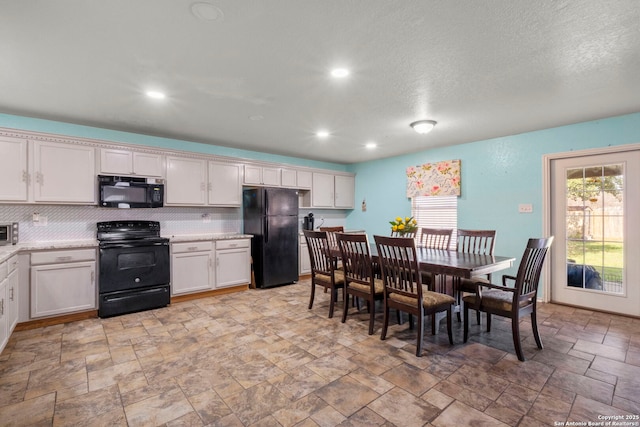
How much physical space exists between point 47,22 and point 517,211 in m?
5.14

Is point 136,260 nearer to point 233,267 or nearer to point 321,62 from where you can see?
point 233,267

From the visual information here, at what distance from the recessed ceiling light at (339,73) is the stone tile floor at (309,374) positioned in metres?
2.32

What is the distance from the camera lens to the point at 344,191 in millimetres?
6512

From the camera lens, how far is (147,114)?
342 centimetres

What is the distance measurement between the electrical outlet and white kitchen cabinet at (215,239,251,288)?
157 inches

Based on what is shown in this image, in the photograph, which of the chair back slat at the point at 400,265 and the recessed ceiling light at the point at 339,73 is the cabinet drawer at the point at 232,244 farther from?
the recessed ceiling light at the point at 339,73

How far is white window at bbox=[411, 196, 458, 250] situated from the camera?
5027 mm

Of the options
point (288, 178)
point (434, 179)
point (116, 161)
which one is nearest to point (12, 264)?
point (116, 161)

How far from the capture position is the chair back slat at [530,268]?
7.90 feet

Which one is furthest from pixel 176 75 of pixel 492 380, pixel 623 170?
pixel 623 170

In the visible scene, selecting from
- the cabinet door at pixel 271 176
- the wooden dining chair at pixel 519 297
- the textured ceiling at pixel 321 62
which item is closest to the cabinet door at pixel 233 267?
the cabinet door at pixel 271 176

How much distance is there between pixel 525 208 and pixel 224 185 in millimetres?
4364

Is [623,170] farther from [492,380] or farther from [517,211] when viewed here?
[492,380]

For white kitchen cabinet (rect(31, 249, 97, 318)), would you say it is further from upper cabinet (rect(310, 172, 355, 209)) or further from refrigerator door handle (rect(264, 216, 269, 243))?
upper cabinet (rect(310, 172, 355, 209))
